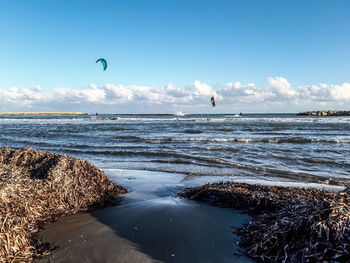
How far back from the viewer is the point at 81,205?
414cm

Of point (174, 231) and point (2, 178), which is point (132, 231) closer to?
point (174, 231)

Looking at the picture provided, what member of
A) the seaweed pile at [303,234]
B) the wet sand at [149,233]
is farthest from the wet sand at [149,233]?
the seaweed pile at [303,234]

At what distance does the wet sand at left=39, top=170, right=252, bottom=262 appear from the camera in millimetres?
2750

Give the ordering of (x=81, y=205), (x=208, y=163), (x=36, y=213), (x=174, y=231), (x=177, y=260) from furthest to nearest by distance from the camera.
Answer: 1. (x=208, y=163)
2. (x=81, y=205)
3. (x=36, y=213)
4. (x=174, y=231)
5. (x=177, y=260)

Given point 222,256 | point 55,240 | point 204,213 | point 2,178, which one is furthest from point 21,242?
point 204,213

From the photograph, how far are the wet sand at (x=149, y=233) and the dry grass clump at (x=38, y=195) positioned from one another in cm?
23

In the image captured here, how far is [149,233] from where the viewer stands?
323cm

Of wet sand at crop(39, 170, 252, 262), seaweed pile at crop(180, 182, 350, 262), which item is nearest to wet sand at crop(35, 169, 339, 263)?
wet sand at crop(39, 170, 252, 262)

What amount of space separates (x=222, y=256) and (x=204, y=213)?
50.2 inches

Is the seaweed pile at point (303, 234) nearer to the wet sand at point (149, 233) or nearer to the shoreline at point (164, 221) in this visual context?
the shoreline at point (164, 221)

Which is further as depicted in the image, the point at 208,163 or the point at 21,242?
the point at 208,163

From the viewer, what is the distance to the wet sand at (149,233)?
108 inches

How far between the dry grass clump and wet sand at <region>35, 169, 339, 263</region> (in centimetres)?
23

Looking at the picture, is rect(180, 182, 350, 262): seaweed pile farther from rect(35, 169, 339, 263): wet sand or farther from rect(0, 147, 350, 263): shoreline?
rect(35, 169, 339, 263): wet sand
